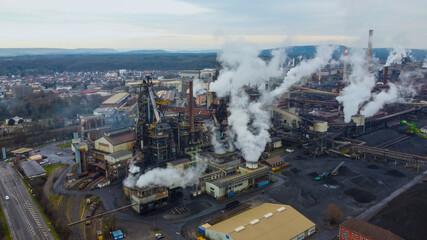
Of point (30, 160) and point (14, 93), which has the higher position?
point (14, 93)

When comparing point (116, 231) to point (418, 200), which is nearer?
point (116, 231)

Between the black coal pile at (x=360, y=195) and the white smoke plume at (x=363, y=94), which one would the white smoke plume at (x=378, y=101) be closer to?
the white smoke plume at (x=363, y=94)

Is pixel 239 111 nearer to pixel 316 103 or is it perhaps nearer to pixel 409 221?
pixel 409 221

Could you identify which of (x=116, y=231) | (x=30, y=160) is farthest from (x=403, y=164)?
(x=30, y=160)

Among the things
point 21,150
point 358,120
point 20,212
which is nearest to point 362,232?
point 20,212

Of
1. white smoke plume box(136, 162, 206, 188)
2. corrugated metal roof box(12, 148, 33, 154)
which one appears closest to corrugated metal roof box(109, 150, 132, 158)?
white smoke plume box(136, 162, 206, 188)

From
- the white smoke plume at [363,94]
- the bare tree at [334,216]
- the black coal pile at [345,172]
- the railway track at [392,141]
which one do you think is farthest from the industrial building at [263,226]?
the white smoke plume at [363,94]
